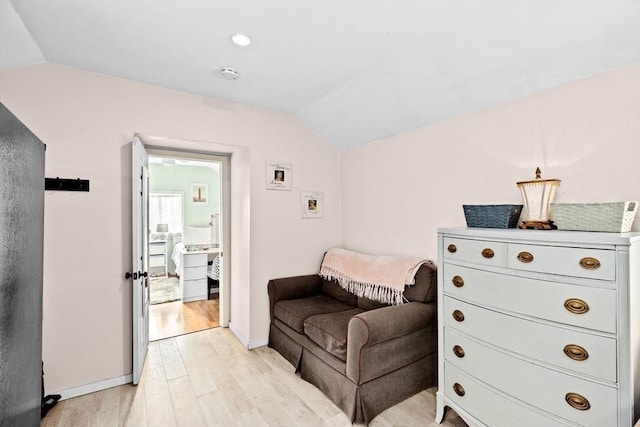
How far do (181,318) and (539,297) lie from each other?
159 inches

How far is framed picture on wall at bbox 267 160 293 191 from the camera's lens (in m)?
3.37

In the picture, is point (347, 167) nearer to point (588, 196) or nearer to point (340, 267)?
point (340, 267)

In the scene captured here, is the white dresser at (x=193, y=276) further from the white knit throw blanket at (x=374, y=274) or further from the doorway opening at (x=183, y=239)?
the white knit throw blanket at (x=374, y=274)

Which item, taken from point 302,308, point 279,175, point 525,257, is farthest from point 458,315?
point 279,175

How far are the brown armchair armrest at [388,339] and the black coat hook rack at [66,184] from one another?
7.82 feet

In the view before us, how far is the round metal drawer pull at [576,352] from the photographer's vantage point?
138cm

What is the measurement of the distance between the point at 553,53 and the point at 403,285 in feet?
6.14

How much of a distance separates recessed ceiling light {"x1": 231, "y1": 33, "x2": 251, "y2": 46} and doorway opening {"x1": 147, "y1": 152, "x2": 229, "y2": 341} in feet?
10.2

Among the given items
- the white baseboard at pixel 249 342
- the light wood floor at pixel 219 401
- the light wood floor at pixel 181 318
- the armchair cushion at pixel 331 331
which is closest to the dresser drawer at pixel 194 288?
the light wood floor at pixel 181 318

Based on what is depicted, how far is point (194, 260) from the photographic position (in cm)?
498

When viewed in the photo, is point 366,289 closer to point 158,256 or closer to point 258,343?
point 258,343

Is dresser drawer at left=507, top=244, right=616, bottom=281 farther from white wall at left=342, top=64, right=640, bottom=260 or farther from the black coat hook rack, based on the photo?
the black coat hook rack

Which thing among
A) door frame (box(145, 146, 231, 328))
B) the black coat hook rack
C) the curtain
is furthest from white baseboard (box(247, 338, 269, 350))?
the curtain

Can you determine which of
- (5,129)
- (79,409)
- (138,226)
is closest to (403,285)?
(138,226)
